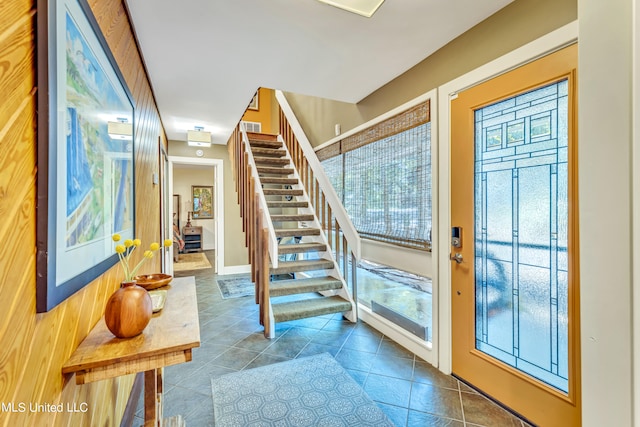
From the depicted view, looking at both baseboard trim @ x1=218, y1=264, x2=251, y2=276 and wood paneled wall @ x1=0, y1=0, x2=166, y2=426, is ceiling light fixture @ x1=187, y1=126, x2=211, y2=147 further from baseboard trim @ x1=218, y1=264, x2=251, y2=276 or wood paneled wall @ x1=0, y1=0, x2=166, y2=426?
wood paneled wall @ x1=0, y1=0, x2=166, y2=426

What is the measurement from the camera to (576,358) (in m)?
1.47

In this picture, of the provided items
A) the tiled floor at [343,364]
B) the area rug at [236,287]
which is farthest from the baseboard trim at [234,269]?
the tiled floor at [343,364]

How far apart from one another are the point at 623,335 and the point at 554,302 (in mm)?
716

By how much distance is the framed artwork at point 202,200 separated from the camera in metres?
8.87

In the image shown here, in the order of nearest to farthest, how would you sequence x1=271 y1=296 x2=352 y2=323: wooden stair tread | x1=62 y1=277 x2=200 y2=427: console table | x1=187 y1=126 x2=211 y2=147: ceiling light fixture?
1. x1=62 y1=277 x2=200 y2=427: console table
2. x1=271 y1=296 x2=352 y2=323: wooden stair tread
3. x1=187 y1=126 x2=211 y2=147: ceiling light fixture

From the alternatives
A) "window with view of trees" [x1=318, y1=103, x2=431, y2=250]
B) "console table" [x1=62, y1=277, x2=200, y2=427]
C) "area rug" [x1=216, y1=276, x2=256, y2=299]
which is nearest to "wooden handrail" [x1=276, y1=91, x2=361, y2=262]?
"window with view of trees" [x1=318, y1=103, x2=431, y2=250]

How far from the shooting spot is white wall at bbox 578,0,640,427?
0.93 metres

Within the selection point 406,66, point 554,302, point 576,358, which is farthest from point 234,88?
point 576,358

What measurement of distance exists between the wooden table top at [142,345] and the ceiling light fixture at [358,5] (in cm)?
178

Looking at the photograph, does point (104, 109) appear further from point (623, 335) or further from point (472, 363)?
point (472, 363)

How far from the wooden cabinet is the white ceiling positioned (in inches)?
233

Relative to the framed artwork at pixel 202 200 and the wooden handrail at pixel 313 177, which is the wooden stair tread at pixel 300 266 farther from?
the framed artwork at pixel 202 200

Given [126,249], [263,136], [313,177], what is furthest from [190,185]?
[126,249]

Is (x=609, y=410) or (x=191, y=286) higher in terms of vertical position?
(x=191, y=286)
